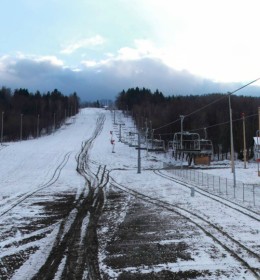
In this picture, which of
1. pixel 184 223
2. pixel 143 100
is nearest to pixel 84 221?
pixel 184 223

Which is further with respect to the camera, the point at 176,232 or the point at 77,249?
the point at 176,232

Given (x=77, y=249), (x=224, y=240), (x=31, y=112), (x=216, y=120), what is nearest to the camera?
(x=77, y=249)

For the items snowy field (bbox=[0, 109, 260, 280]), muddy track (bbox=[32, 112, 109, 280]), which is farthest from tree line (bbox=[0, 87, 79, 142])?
muddy track (bbox=[32, 112, 109, 280])

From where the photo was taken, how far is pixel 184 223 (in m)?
16.6

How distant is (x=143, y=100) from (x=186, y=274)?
610ft

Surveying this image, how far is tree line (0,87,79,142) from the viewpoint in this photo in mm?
127938

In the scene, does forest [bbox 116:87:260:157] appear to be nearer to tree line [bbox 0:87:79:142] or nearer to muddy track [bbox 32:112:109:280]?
tree line [bbox 0:87:79:142]

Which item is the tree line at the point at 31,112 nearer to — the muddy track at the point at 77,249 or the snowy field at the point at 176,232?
the snowy field at the point at 176,232

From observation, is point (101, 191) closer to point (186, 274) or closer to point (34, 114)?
point (186, 274)

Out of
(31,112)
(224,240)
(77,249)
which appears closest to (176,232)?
(224,240)

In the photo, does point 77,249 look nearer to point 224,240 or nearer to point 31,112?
point 224,240

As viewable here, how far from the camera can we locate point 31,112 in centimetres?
15900

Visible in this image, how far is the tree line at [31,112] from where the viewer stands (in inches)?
5037

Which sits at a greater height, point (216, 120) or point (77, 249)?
point (216, 120)
